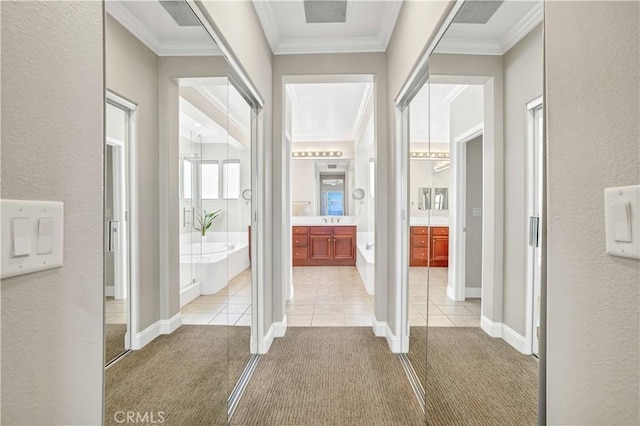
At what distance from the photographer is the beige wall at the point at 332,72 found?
2.76 metres

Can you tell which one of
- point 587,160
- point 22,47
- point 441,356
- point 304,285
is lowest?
point 304,285

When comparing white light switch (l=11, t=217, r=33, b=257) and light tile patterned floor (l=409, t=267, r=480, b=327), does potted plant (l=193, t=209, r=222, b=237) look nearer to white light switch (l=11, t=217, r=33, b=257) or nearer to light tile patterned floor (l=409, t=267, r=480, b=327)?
white light switch (l=11, t=217, r=33, b=257)

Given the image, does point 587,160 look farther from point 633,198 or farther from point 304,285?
point 304,285

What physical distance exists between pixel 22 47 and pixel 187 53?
779 mm

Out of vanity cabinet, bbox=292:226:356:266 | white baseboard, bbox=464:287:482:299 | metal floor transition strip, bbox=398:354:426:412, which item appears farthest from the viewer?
vanity cabinet, bbox=292:226:356:266

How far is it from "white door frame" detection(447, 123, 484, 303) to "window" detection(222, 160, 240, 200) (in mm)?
1264

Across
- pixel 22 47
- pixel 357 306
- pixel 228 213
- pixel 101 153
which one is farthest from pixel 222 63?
pixel 357 306

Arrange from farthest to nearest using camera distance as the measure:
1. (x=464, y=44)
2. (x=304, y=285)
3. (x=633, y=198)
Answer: (x=304, y=285)
(x=464, y=44)
(x=633, y=198)

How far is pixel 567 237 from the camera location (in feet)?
2.20

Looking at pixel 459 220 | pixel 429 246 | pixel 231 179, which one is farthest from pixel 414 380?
pixel 231 179

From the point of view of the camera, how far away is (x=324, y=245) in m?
6.30

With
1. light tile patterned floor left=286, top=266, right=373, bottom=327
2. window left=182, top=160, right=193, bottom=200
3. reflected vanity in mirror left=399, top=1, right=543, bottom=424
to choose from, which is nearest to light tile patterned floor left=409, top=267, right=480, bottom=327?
reflected vanity in mirror left=399, top=1, right=543, bottom=424

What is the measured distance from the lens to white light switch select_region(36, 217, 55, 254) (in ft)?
1.74

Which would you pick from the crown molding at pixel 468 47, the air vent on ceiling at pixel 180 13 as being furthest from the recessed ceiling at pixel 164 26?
the crown molding at pixel 468 47
